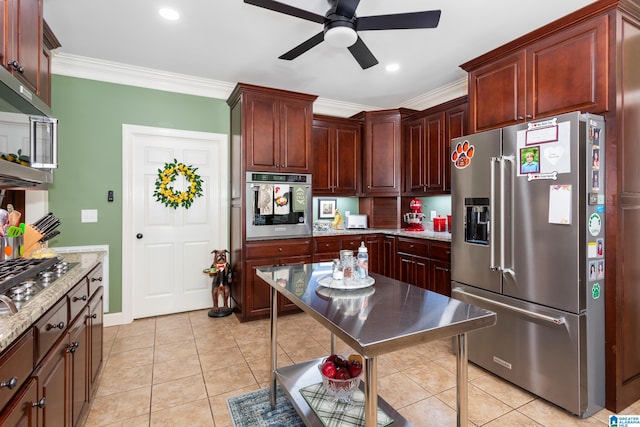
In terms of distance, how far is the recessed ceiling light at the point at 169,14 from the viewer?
2520 millimetres

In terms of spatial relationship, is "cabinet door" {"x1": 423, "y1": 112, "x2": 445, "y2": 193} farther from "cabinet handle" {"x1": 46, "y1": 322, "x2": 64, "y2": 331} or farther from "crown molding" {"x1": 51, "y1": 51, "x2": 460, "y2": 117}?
"cabinet handle" {"x1": 46, "y1": 322, "x2": 64, "y2": 331}

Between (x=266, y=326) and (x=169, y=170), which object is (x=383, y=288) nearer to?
(x=266, y=326)

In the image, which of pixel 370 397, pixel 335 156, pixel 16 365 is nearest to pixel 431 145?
pixel 335 156

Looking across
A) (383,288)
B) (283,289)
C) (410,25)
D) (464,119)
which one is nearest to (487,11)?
(410,25)

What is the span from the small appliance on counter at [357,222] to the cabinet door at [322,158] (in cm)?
52

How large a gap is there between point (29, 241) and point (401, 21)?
2.80 metres

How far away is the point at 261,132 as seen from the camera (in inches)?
144

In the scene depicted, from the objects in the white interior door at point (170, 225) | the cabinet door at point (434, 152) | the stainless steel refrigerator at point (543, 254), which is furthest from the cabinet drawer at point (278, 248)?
the stainless steel refrigerator at point (543, 254)

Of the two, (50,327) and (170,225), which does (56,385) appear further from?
(170,225)

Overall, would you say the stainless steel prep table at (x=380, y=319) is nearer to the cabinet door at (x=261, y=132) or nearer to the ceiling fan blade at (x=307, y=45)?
the ceiling fan blade at (x=307, y=45)

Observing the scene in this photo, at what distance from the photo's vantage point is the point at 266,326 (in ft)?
11.5

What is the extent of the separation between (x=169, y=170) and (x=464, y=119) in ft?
11.3

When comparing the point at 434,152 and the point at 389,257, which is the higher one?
the point at 434,152

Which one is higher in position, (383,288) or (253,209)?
(253,209)
